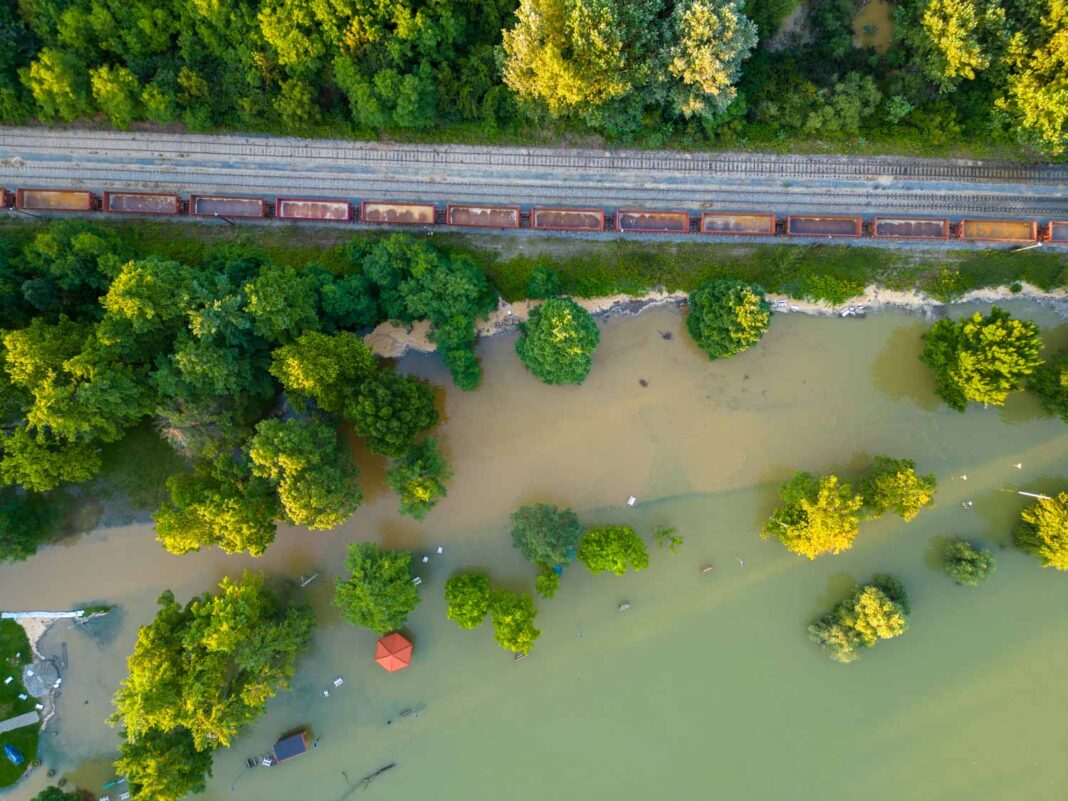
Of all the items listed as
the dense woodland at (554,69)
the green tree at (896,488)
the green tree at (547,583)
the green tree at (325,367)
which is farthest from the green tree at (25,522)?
the green tree at (896,488)

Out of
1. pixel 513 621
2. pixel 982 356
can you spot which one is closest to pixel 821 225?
pixel 982 356

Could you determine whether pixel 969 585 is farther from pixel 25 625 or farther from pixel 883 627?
pixel 25 625

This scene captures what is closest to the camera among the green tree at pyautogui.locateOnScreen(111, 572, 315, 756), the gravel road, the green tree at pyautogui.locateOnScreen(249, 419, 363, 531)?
the green tree at pyautogui.locateOnScreen(249, 419, 363, 531)

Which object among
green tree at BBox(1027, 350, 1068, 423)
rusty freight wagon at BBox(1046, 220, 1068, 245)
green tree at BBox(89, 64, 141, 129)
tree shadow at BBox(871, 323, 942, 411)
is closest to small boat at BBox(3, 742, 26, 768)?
green tree at BBox(89, 64, 141, 129)

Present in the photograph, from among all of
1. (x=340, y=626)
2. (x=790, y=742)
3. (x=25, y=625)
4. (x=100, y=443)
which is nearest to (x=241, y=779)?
(x=340, y=626)

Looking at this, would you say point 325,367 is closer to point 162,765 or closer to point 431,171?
point 431,171

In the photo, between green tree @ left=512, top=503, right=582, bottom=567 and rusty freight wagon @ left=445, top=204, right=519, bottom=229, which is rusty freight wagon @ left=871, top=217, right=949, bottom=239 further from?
green tree @ left=512, top=503, right=582, bottom=567
